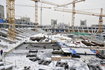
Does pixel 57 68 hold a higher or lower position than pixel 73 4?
lower

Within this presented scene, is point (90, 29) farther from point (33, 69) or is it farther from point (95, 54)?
point (33, 69)

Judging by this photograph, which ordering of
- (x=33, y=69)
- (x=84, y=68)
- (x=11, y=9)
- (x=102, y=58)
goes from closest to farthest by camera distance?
(x=33, y=69) → (x=84, y=68) → (x=102, y=58) → (x=11, y=9)

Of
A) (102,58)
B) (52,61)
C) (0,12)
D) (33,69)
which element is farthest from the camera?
(0,12)

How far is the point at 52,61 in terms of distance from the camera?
25.2 feet

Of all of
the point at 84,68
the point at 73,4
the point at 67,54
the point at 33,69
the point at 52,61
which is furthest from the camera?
the point at 73,4

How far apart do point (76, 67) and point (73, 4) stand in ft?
96.6

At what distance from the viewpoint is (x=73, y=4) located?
33.9 meters

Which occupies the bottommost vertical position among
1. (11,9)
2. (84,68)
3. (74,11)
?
(84,68)

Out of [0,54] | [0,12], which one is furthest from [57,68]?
[0,12]

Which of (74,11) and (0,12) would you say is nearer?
(74,11)

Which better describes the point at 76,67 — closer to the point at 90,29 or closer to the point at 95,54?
the point at 95,54

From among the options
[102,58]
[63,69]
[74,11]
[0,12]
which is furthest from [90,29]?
[63,69]

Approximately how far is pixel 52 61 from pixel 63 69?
57.1 inches

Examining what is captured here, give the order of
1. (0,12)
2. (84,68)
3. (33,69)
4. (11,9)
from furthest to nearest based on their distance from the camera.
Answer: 1. (0,12)
2. (11,9)
3. (84,68)
4. (33,69)
